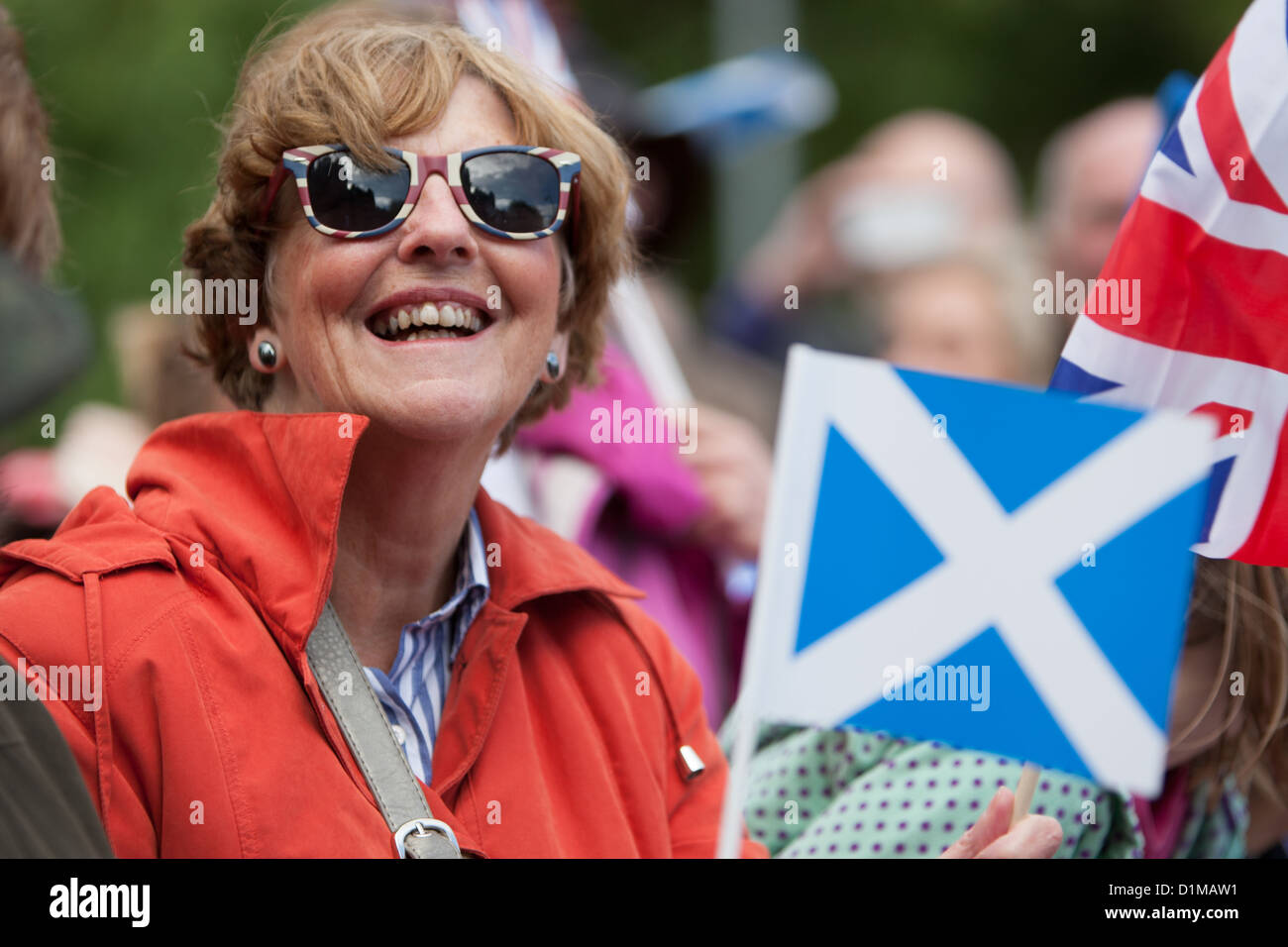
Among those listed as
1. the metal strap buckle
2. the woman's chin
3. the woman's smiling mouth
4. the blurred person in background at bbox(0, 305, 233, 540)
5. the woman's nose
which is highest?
the woman's nose

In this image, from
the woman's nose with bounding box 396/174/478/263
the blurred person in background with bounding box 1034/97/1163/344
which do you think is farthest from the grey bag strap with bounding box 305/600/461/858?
the blurred person in background with bounding box 1034/97/1163/344

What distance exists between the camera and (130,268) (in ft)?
29.9

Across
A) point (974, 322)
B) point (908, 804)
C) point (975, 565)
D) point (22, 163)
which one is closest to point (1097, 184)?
point (974, 322)

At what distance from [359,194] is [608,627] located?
783 millimetres

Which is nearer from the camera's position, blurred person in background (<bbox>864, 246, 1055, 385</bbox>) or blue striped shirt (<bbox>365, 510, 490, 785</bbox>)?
blue striped shirt (<bbox>365, 510, 490, 785</bbox>)

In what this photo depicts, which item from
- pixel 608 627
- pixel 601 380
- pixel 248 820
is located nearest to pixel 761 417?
pixel 601 380

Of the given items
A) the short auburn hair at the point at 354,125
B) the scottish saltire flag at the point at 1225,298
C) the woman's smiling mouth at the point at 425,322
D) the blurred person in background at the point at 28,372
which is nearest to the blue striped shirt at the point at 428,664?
the woman's smiling mouth at the point at 425,322

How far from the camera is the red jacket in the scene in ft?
6.74

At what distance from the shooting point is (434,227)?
7.80ft

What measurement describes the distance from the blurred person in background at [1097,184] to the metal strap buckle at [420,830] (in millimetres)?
3464

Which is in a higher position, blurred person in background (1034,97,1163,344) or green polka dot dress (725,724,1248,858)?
blurred person in background (1034,97,1163,344)

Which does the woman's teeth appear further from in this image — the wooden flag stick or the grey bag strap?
the wooden flag stick

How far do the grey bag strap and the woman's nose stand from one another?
22.2 inches

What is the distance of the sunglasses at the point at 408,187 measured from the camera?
7.77ft
